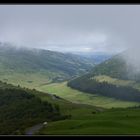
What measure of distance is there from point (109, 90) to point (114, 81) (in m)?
14.9

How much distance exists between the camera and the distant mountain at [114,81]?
382 feet

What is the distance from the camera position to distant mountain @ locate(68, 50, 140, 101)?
116312 millimetres

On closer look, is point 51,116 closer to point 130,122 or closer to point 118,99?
point 130,122

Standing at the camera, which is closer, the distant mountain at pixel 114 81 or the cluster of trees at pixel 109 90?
the cluster of trees at pixel 109 90

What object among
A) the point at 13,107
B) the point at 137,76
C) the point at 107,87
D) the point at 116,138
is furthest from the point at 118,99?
the point at 116,138

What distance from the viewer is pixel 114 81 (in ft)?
439

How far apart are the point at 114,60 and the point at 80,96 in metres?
58.2

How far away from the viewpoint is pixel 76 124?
2028 inches

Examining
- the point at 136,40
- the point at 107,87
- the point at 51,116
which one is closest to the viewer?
the point at 51,116

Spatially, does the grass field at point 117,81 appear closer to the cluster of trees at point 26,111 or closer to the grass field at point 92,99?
the grass field at point 92,99

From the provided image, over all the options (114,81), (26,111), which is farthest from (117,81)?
(26,111)

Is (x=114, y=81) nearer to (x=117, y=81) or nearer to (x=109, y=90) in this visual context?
(x=117, y=81)

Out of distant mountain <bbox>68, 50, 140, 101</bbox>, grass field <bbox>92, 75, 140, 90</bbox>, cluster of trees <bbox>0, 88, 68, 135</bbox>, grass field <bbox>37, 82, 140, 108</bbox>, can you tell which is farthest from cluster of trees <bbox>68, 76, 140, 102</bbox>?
cluster of trees <bbox>0, 88, 68, 135</bbox>

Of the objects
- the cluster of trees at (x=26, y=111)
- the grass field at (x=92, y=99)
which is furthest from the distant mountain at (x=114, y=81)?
the cluster of trees at (x=26, y=111)
